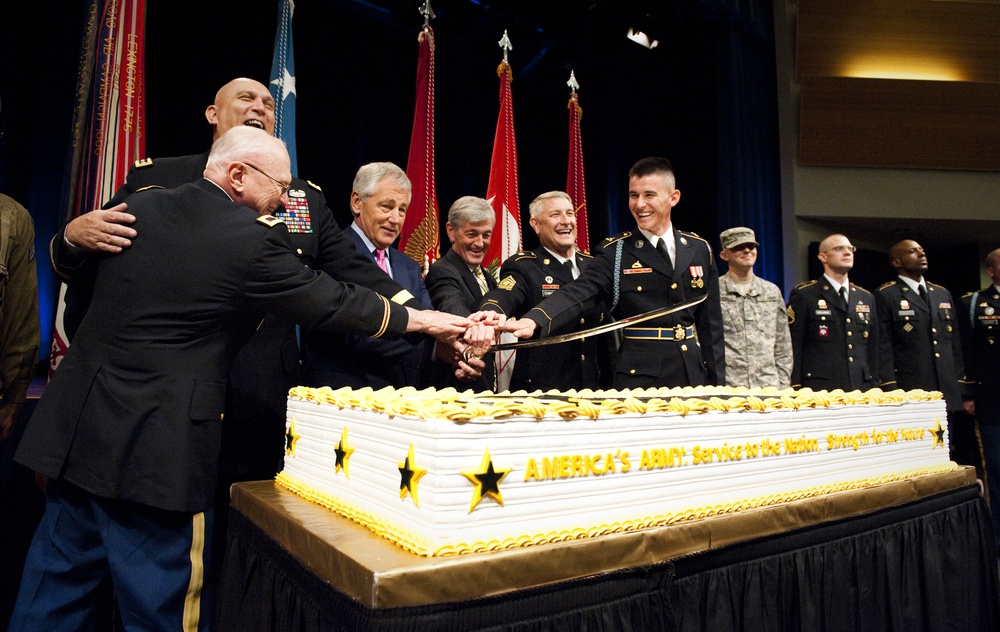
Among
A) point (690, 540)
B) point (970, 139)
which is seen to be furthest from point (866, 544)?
point (970, 139)

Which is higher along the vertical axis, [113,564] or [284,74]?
[284,74]

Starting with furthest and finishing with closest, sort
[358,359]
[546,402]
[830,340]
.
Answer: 1. [830,340]
2. [358,359]
3. [546,402]

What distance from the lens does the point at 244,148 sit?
1430 mm

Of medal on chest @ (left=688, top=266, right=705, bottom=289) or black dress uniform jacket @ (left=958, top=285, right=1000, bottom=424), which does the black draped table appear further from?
black dress uniform jacket @ (left=958, top=285, right=1000, bottom=424)

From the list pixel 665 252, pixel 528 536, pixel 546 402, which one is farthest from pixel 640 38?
pixel 528 536

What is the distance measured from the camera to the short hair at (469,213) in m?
2.62

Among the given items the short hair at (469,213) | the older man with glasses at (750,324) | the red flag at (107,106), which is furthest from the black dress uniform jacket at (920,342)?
the red flag at (107,106)

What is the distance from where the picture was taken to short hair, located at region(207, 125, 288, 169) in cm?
143

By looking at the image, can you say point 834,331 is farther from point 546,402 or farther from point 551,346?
point 546,402

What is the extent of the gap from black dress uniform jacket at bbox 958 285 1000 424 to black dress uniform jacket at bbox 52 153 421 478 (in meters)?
3.91

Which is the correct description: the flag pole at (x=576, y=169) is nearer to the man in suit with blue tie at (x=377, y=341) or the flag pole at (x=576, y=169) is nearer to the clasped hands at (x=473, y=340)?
the man in suit with blue tie at (x=377, y=341)

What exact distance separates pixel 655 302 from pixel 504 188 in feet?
6.84

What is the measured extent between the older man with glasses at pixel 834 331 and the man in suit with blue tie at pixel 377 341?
8.49 ft

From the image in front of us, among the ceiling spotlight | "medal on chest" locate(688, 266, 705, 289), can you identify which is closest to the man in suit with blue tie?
"medal on chest" locate(688, 266, 705, 289)
